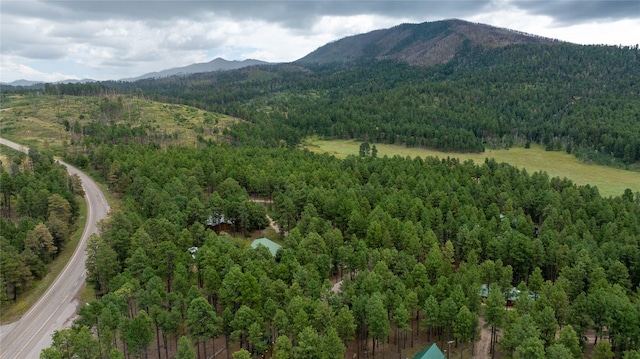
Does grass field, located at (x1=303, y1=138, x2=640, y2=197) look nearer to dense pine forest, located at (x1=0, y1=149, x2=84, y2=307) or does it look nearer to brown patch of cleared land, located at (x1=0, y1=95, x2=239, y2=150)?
brown patch of cleared land, located at (x1=0, y1=95, x2=239, y2=150)

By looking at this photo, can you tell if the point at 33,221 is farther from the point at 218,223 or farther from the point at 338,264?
the point at 338,264

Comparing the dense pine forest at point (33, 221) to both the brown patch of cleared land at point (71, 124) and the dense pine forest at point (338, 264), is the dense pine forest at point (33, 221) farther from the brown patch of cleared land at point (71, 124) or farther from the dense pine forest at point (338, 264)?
the brown patch of cleared land at point (71, 124)

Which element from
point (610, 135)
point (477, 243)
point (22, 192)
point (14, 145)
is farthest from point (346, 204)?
point (610, 135)

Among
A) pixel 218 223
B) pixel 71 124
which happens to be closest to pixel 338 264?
pixel 218 223

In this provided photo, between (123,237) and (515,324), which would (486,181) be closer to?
(515,324)

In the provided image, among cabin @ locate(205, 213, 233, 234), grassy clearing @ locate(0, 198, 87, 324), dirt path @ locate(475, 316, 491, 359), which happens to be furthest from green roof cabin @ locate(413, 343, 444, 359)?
grassy clearing @ locate(0, 198, 87, 324)

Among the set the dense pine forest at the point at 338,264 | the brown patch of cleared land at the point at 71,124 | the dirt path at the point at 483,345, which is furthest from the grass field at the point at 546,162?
the dirt path at the point at 483,345
